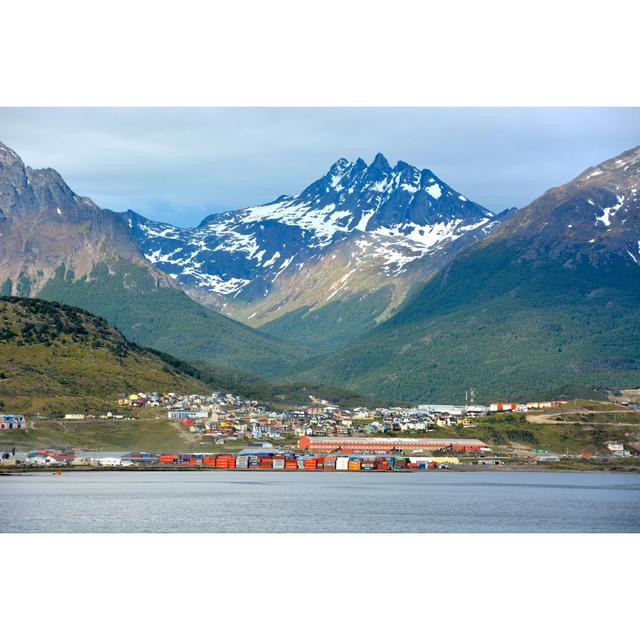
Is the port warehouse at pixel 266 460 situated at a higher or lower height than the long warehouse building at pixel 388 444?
lower

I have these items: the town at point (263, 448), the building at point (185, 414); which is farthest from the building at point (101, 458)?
the building at point (185, 414)

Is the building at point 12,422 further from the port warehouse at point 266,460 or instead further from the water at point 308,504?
the water at point 308,504

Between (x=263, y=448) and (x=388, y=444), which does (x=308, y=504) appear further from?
(x=388, y=444)

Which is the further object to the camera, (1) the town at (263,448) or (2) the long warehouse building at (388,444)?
(2) the long warehouse building at (388,444)
